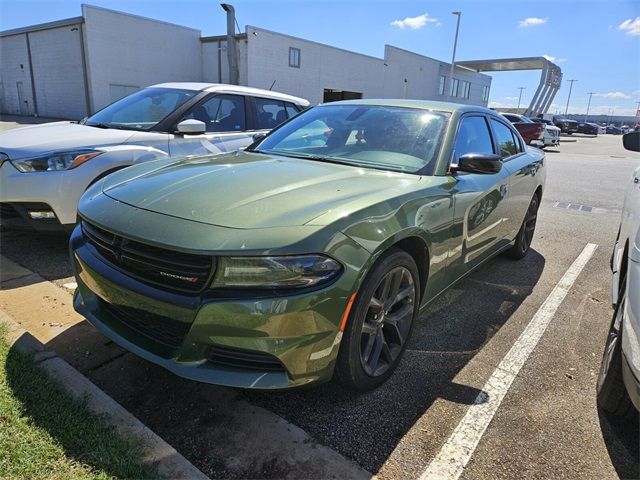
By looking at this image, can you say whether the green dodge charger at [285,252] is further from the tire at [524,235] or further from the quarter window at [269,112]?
the quarter window at [269,112]

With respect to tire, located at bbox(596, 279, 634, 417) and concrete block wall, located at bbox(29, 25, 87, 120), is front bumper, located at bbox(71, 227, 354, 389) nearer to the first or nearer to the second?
tire, located at bbox(596, 279, 634, 417)

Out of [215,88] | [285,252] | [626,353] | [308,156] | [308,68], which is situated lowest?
[626,353]

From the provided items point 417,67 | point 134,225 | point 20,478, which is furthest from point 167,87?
point 417,67

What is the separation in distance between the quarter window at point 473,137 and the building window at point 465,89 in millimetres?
49059

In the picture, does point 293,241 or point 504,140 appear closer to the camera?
point 293,241

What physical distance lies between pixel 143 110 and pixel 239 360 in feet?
13.3

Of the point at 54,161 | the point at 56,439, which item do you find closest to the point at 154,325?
the point at 56,439

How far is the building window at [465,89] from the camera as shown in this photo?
4866 cm

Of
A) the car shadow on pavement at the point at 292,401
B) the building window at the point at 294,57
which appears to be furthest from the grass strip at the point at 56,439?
the building window at the point at 294,57

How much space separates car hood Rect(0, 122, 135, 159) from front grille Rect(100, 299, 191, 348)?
95.5 inches

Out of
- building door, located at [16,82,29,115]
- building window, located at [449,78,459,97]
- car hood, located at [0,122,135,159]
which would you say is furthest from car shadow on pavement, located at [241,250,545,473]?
building window, located at [449,78,459,97]

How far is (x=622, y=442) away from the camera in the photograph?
2.22 metres

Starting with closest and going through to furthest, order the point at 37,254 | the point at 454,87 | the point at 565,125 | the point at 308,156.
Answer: the point at 308,156, the point at 37,254, the point at 454,87, the point at 565,125

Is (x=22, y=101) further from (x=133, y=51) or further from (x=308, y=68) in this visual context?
(x=308, y=68)
